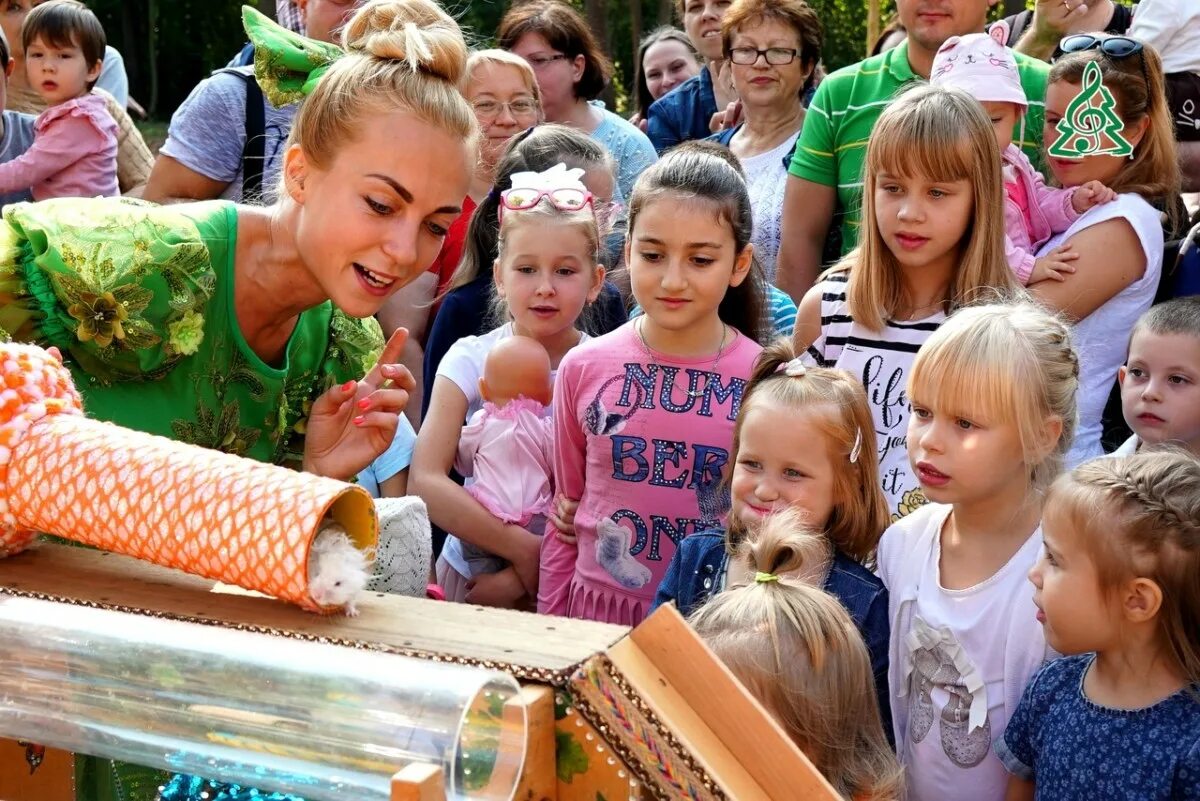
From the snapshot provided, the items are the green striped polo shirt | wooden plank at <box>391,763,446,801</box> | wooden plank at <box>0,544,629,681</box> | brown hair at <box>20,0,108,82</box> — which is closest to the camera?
wooden plank at <box>391,763,446,801</box>

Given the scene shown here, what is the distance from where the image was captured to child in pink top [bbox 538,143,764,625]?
8.39 ft

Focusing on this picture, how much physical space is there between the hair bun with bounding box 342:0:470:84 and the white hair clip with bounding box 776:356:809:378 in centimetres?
75

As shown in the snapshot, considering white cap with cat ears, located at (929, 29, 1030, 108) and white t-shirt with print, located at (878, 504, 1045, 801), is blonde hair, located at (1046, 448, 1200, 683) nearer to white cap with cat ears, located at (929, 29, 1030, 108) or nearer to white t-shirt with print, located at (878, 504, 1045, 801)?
white t-shirt with print, located at (878, 504, 1045, 801)

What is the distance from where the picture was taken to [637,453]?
8.50ft

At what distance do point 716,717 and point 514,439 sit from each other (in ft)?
6.15

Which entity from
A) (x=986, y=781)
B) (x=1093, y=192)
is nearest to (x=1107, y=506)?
(x=986, y=781)

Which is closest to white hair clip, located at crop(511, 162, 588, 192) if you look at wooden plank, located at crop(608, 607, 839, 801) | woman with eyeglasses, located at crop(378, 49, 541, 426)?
woman with eyeglasses, located at crop(378, 49, 541, 426)

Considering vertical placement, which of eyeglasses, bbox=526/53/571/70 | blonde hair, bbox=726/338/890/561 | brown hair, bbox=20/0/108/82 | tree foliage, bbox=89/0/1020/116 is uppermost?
eyeglasses, bbox=526/53/571/70

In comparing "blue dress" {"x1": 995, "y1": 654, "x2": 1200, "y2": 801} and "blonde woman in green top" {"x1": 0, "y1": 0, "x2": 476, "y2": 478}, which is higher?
"blonde woman in green top" {"x1": 0, "y1": 0, "x2": 476, "y2": 478}

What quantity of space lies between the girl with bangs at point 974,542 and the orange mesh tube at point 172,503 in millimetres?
1079

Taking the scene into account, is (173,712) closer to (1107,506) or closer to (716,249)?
(1107,506)

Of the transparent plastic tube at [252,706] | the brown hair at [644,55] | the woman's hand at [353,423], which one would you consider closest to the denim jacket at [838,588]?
the woman's hand at [353,423]

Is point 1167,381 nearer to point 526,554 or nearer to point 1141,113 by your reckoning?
point 1141,113

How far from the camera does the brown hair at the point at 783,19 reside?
3.70 m
